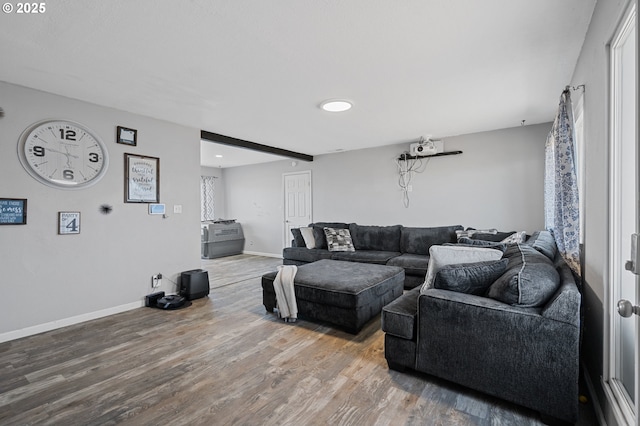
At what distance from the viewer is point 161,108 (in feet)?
11.0

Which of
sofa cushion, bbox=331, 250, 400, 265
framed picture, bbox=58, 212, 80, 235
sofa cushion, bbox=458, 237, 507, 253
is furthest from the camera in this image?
sofa cushion, bbox=331, 250, 400, 265

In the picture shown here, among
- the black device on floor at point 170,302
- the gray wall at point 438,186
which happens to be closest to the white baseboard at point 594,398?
the gray wall at point 438,186

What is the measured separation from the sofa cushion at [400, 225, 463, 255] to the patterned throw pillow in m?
0.92

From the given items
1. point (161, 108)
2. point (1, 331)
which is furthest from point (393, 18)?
point (1, 331)

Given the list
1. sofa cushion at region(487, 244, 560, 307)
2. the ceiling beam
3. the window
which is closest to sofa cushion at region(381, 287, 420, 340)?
sofa cushion at region(487, 244, 560, 307)

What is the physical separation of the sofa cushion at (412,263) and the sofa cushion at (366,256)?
0.14 m

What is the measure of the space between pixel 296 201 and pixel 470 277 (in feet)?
17.0

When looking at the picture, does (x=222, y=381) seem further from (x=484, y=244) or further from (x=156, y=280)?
(x=484, y=244)

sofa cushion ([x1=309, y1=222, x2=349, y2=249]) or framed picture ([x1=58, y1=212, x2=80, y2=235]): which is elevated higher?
framed picture ([x1=58, y1=212, x2=80, y2=235])

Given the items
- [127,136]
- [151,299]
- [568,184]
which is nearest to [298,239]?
[151,299]

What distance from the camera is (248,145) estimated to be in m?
5.03

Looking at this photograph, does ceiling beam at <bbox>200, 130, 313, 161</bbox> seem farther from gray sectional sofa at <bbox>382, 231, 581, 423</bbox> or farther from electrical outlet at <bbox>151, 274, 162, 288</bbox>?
gray sectional sofa at <bbox>382, 231, 581, 423</bbox>

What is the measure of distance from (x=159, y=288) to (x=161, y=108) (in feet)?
7.29

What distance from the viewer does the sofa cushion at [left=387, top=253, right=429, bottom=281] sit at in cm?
411
